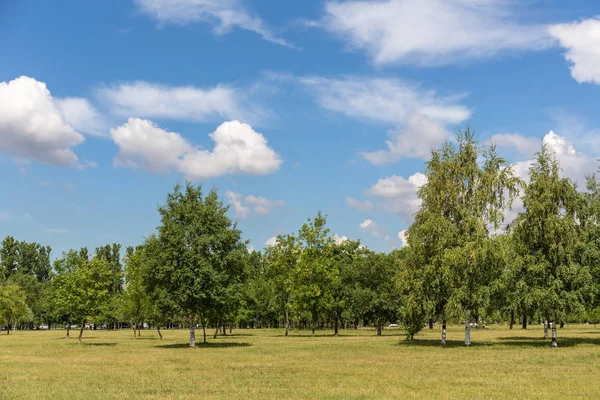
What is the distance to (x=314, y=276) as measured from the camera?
89438mm

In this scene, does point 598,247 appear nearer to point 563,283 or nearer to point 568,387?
point 563,283

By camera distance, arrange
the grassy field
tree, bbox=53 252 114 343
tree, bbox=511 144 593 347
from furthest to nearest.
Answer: tree, bbox=53 252 114 343 → tree, bbox=511 144 593 347 → the grassy field

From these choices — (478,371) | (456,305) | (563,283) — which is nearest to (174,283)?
(456,305)

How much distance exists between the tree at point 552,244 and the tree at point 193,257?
100 feet

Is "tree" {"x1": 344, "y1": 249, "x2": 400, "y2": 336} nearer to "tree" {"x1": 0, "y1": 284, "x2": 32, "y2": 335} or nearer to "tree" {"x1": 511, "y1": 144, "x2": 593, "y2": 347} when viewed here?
"tree" {"x1": 511, "y1": 144, "x2": 593, "y2": 347}

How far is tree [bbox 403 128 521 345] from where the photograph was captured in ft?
178

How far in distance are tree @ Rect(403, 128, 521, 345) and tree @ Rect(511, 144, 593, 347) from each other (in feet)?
8.75

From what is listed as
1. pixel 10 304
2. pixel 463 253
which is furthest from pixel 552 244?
pixel 10 304

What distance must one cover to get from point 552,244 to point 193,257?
36533 millimetres

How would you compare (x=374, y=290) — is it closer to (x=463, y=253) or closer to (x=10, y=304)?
(x=463, y=253)

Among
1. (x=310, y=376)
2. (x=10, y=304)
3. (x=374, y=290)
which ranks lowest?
(x=10, y=304)

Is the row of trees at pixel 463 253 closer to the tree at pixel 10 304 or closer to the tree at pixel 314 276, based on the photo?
the tree at pixel 314 276

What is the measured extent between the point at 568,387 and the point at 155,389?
1957 cm

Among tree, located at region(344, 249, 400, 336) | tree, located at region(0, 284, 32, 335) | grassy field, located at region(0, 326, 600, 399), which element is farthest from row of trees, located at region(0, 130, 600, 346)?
tree, located at region(0, 284, 32, 335)
